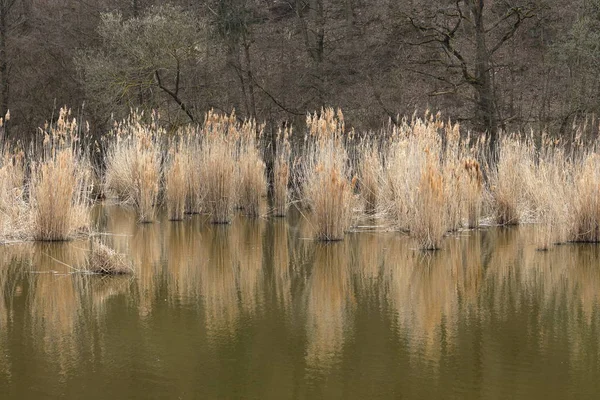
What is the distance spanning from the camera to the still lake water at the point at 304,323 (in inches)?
154

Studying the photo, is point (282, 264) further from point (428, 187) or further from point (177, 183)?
point (177, 183)

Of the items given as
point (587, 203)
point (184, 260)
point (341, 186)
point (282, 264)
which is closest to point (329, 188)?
point (341, 186)

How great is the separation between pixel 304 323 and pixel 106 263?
A: 2.14 metres

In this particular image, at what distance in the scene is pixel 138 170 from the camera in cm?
1071

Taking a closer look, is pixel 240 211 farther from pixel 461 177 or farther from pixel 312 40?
pixel 312 40

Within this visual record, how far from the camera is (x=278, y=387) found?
384 cm

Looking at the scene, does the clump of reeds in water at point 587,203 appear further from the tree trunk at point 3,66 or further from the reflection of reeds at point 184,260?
the tree trunk at point 3,66

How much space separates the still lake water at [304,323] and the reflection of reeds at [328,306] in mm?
17

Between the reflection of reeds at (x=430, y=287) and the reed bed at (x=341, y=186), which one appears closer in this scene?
the reflection of reeds at (x=430, y=287)

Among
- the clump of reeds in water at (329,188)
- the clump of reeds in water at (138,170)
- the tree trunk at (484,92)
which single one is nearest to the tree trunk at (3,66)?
the clump of reeds in water at (138,170)

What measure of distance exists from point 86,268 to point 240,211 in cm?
482

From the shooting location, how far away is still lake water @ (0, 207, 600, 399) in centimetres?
390

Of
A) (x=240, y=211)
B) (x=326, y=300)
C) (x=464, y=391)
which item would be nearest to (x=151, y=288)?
(x=326, y=300)

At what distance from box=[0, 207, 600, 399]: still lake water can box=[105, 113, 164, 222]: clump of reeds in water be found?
2.11m
